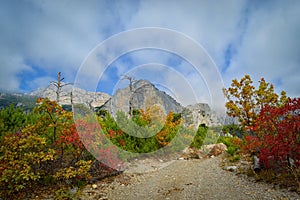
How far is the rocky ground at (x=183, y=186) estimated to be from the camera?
14.8 feet

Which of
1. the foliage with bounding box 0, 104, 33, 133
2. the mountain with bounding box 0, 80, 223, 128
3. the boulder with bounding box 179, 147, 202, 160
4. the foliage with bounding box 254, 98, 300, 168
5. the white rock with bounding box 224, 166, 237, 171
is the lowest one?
the white rock with bounding box 224, 166, 237, 171

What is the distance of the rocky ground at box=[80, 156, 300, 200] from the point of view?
450 cm

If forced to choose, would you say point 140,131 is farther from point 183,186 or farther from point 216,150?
point 183,186

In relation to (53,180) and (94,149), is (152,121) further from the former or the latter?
(53,180)

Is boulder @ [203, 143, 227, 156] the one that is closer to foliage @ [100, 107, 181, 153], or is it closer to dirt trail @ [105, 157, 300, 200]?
foliage @ [100, 107, 181, 153]

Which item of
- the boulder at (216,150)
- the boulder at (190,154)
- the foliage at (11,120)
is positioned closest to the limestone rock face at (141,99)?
the boulder at (190,154)

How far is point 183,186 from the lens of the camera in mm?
5449

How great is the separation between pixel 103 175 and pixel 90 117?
216 centimetres

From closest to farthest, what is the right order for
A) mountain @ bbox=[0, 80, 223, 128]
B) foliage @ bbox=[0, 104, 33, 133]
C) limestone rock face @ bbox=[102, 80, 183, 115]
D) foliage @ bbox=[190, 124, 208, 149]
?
foliage @ bbox=[0, 104, 33, 133] < mountain @ bbox=[0, 80, 223, 128] < limestone rock face @ bbox=[102, 80, 183, 115] < foliage @ bbox=[190, 124, 208, 149]

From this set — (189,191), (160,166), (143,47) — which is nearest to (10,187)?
(189,191)

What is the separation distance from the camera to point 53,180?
5316 millimetres

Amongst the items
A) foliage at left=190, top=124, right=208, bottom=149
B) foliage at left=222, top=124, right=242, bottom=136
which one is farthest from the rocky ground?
foliage at left=222, top=124, right=242, bottom=136

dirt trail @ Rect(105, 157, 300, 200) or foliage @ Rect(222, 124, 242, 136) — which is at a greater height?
foliage @ Rect(222, 124, 242, 136)

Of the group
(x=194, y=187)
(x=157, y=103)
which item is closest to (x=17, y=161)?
(x=194, y=187)
